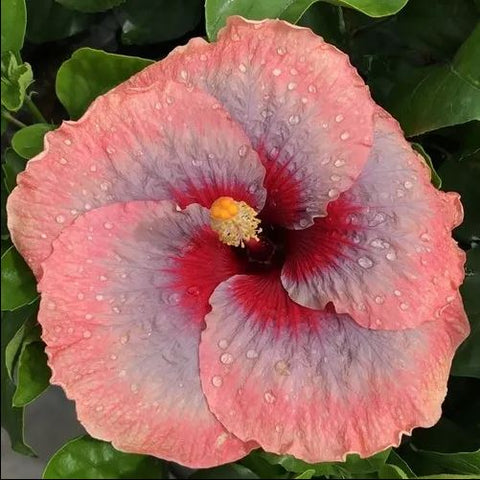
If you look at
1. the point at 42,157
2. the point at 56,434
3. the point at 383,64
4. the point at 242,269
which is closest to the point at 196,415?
the point at 242,269

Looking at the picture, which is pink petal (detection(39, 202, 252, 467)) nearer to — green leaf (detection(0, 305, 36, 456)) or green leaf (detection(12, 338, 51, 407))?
green leaf (detection(12, 338, 51, 407))

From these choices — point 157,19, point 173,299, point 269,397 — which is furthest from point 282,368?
point 157,19

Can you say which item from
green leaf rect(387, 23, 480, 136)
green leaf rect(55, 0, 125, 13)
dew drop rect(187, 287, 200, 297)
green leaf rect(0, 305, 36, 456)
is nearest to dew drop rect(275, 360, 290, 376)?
dew drop rect(187, 287, 200, 297)

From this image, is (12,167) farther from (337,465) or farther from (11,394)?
(337,465)

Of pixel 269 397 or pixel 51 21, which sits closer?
A: pixel 269 397

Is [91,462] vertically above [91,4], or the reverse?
[91,4]

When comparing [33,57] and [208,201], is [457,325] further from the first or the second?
[33,57]
